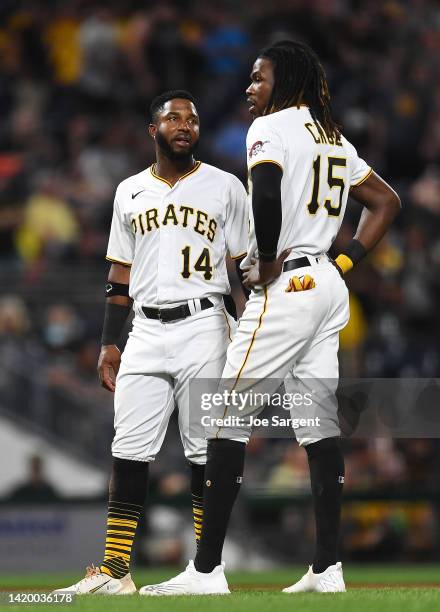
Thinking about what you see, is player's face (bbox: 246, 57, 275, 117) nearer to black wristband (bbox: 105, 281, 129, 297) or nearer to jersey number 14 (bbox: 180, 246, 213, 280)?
jersey number 14 (bbox: 180, 246, 213, 280)

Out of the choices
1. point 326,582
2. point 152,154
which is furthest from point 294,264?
point 152,154

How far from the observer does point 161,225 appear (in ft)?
18.1

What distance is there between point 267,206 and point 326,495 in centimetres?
110

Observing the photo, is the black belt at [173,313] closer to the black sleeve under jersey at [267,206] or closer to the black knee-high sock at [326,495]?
the black sleeve under jersey at [267,206]

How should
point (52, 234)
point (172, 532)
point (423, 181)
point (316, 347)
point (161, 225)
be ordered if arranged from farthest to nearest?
1. point (423, 181)
2. point (52, 234)
3. point (172, 532)
4. point (161, 225)
5. point (316, 347)

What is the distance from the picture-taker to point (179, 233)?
549 centimetres

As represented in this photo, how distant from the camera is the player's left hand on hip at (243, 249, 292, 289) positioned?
198 inches

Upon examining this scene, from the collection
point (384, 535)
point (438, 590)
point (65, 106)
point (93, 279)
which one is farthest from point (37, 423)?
point (438, 590)

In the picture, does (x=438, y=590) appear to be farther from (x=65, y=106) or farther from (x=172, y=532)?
(x=65, y=106)

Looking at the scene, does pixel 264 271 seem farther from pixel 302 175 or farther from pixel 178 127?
pixel 178 127

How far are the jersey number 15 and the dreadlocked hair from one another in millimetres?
114

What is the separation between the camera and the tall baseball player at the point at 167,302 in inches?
215

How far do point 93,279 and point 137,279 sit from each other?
4.68m

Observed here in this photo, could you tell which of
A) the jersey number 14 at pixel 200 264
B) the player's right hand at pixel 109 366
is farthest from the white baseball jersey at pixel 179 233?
the player's right hand at pixel 109 366
